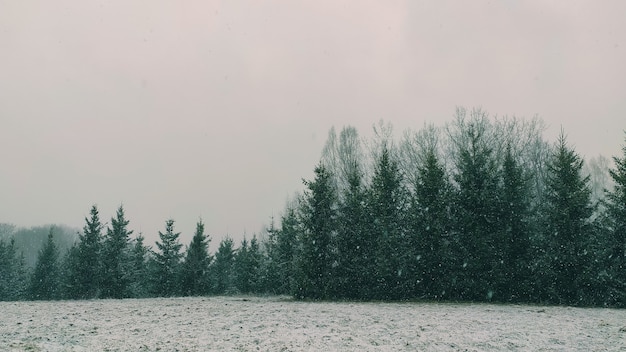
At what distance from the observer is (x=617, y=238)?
21.2 meters

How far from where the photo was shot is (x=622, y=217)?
2136 cm

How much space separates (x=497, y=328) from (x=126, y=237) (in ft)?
111

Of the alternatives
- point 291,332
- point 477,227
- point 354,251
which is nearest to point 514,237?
point 477,227

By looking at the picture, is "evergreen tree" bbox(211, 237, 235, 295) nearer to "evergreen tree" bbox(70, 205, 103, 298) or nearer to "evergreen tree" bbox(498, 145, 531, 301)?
"evergreen tree" bbox(70, 205, 103, 298)

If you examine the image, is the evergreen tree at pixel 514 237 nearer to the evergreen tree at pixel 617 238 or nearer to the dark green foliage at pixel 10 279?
the evergreen tree at pixel 617 238

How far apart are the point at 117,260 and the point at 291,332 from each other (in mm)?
31385

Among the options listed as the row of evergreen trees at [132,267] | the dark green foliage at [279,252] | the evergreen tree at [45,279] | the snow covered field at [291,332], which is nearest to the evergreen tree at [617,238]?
the snow covered field at [291,332]

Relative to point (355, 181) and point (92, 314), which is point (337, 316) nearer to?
point (92, 314)

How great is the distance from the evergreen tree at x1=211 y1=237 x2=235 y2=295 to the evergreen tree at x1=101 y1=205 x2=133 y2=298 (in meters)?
9.55

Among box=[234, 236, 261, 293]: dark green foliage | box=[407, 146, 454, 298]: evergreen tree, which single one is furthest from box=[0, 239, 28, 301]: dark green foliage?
box=[407, 146, 454, 298]: evergreen tree

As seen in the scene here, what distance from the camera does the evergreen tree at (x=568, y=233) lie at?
20.8 meters

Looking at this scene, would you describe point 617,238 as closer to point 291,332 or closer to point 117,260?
point 291,332

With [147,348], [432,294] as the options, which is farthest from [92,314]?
[432,294]

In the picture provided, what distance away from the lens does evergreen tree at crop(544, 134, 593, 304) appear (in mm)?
20750
